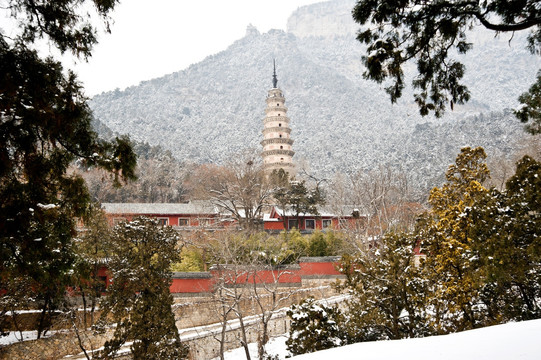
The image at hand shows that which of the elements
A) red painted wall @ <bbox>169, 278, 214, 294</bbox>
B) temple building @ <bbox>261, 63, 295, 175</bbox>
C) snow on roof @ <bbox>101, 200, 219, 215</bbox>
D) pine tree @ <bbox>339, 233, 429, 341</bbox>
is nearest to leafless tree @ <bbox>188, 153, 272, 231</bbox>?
snow on roof @ <bbox>101, 200, 219, 215</bbox>

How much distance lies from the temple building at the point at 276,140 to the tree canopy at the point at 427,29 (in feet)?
98.8

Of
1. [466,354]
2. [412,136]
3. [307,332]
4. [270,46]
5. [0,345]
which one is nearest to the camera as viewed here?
[466,354]

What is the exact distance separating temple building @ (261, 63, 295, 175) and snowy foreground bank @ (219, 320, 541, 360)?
29.6 m

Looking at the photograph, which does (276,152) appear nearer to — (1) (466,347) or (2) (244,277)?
(2) (244,277)

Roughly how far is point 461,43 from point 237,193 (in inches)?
723

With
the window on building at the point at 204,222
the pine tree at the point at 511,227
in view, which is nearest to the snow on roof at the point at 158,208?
the window on building at the point at 204,222

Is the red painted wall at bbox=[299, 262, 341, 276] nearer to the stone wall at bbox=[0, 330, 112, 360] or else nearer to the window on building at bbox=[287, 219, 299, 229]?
the stone wall at bbox=[0, 330, 112, 360]

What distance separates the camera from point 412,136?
71500 mm

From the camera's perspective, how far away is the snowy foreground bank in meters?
4.09

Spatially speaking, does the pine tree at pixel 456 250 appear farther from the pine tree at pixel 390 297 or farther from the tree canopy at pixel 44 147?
the tree canopy at pixel 44 147

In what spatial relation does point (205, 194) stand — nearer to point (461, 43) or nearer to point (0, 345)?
point (0, 345)

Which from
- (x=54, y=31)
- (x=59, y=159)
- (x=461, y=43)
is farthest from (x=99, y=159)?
(x=461, y=43)

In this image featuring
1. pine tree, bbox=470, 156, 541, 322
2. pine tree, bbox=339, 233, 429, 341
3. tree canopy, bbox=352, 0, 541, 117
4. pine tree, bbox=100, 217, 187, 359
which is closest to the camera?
tree canopy, bbox=352, 0, 541, 117

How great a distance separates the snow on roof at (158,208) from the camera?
25.6m
